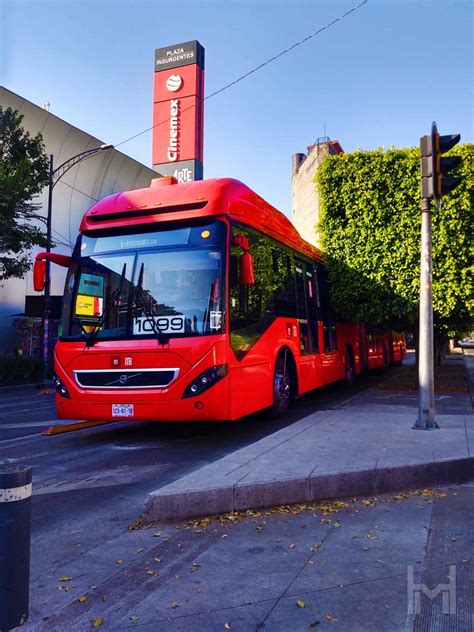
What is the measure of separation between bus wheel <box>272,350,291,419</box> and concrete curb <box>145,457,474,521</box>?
3.71 metres

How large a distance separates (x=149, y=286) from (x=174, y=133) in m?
31.0

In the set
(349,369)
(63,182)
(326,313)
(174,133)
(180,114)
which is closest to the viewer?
(326,313)

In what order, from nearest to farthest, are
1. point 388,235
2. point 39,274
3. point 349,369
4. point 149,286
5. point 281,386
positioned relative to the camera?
point 149,286 → point 39,274 → point 281,386 → point 388,235 → point 349,369

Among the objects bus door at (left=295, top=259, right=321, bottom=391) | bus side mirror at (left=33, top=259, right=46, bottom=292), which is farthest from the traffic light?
bus side mirror at (left=33, top=259, right=46, bottom=292)

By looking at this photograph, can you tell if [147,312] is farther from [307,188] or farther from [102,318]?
[307,188]

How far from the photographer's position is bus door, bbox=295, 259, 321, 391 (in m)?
10.1

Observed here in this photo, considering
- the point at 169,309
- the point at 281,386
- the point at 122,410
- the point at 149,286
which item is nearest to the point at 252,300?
the point at 169,309

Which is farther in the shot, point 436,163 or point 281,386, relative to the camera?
point 281,386

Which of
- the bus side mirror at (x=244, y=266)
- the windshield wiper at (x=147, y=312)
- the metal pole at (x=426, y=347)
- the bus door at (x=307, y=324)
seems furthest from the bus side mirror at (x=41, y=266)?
the metal pole at (x=426, y=347)

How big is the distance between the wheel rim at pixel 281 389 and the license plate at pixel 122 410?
2.71 m

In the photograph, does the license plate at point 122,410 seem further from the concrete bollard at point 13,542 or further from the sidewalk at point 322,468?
the concrete bollard at point 13,542

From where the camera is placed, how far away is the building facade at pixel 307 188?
41844 mm

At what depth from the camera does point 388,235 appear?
11.3m

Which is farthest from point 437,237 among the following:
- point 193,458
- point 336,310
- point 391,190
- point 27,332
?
point 27,332
